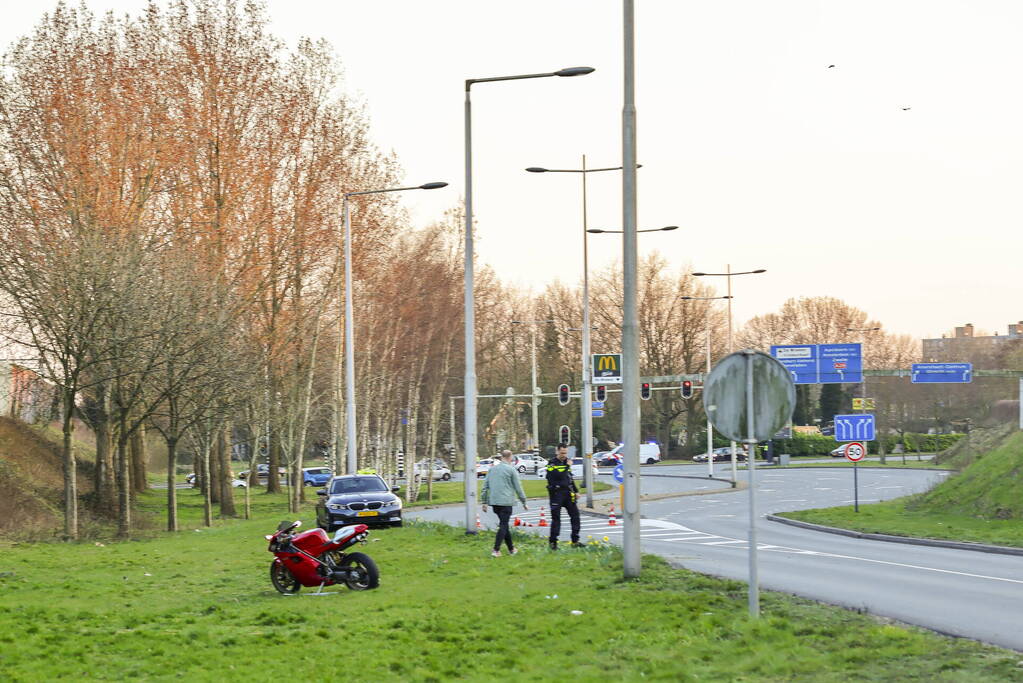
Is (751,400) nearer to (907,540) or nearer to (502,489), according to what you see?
(502,489)

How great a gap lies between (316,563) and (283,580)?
0.51 meters

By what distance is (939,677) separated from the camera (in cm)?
827

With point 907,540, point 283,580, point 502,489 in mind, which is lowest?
point 907,540

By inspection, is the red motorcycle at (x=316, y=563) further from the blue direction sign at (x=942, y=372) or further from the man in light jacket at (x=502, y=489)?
the blue direction sign at (x=942, y=372)

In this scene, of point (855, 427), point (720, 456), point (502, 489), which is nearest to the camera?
point (502, 489)

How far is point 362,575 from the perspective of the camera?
14.7 meters

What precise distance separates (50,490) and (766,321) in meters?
76.1

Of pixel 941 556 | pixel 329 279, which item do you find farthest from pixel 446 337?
pixel 941 556

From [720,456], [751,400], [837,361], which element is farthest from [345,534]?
[720,456]

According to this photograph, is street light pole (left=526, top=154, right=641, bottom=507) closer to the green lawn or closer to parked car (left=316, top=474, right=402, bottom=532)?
the green lawn

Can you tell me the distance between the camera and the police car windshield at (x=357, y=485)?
28828 millimetres

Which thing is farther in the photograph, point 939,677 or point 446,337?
point 446,337

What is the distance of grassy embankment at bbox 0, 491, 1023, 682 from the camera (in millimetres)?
9102

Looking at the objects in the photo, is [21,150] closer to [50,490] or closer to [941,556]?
[50,490]
